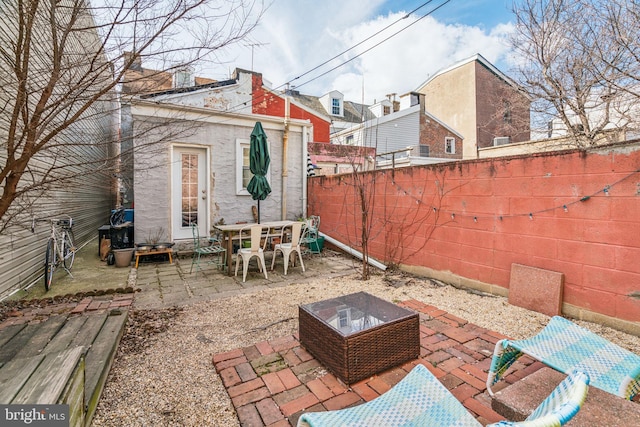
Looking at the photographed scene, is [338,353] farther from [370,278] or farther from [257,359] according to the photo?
[370,278]

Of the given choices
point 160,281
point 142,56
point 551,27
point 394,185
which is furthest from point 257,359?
point 551,27

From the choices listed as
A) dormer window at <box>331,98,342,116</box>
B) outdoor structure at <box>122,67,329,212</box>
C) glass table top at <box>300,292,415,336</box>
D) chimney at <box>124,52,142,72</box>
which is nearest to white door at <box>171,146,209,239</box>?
outdoor structure at <box>122,67,329,212</box>

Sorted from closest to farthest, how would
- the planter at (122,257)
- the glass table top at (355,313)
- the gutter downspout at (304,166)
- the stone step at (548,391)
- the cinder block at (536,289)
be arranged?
the stone step at (548,391), the glass table top at (355,313), the cinder block at (536,289), the planter at (122,257), the gutter downspout at (304,166)

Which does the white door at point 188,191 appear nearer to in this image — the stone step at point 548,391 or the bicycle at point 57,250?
the bicycle at point 57,250

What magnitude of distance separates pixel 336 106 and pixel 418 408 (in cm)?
2213

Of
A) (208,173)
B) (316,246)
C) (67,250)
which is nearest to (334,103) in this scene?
(208,173)

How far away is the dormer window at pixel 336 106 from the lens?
70.8ft

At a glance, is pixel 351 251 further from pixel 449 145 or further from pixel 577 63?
pixel 449 145

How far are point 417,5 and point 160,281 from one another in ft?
22.2

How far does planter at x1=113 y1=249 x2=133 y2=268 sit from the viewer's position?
5.58 metres

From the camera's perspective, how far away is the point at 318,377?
226 cm

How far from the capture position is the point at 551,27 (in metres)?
8.21

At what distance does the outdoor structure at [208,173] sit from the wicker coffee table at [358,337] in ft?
16.0

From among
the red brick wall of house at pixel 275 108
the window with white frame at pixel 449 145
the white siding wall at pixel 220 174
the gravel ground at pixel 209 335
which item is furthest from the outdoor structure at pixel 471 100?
the gravel ground at pixel 209 335
